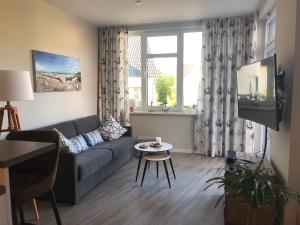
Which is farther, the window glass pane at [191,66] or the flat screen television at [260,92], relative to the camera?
the window glass pane at [191,66]

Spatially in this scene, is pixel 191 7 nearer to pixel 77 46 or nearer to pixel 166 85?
pixel 166 85

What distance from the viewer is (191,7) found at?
13.7ft

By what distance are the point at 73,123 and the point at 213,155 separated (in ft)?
8.69

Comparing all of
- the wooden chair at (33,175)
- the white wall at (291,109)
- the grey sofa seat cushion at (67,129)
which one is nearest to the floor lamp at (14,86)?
the wooden chair at (33,175)

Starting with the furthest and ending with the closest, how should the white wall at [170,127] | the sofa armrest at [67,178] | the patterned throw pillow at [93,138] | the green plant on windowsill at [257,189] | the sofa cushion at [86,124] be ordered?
the white wall at [170,127] < the sofa cushion at [86,124] < the patterned throw pillow at [93,138] < the sofa armrest at [67,178] < the green plant on windowsill at [257,189]

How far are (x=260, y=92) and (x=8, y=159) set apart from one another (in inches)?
91.5

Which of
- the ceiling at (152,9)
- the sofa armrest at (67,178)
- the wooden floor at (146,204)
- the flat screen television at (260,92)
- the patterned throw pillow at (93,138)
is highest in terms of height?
the ceiling at (152,9)

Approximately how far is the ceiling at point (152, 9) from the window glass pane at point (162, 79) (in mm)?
820

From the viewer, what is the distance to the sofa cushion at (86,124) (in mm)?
4305

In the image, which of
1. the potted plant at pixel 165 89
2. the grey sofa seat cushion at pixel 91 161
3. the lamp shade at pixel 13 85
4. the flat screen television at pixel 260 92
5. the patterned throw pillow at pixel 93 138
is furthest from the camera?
the potted plant at pixel 165 89

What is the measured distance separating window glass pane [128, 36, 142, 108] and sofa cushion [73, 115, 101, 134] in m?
1.04

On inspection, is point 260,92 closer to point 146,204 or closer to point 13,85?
point 146,204

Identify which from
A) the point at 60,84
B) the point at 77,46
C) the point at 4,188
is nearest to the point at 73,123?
the point at 60,84

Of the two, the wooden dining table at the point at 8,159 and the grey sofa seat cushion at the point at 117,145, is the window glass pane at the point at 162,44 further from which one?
the wooden dining table at the point at 8,159
